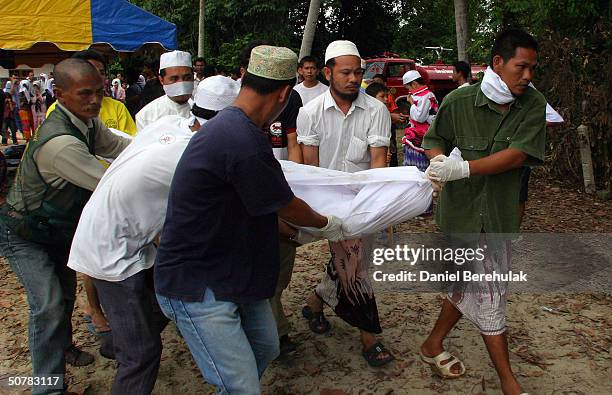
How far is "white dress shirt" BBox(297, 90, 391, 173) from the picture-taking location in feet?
11.8

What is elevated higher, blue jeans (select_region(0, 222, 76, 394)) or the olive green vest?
the olive green vest

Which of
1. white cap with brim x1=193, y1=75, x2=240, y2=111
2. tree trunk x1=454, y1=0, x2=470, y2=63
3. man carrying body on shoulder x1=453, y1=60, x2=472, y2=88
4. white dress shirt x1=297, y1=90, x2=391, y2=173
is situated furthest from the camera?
tree trunk x1=454, y1=0, x2=470, y2=63

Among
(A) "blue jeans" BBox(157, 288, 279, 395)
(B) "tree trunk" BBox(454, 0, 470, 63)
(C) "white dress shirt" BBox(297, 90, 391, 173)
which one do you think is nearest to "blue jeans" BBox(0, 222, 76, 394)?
(A) "blue jeans" BBox(157, 288, 279, 395)

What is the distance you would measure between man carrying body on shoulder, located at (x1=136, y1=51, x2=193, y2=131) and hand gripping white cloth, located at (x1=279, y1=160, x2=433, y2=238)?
1.62 metres

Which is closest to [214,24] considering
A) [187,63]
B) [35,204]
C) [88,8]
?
[88,8]

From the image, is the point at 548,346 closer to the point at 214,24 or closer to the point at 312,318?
the point at 312,318

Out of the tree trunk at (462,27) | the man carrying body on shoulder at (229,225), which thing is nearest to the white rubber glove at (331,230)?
the man carrying body on shoulder at (229,225)

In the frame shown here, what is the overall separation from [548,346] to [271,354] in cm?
222

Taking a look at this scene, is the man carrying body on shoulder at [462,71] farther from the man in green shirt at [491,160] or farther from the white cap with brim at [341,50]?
the man in green shirt at [491,160]

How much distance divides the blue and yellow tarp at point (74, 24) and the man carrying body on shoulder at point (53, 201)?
16.9 ft

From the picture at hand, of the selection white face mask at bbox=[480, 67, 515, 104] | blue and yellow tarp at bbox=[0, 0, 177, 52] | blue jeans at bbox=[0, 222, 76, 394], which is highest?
blue and yellow tarp at bbox=[0, 0, 177, 52]

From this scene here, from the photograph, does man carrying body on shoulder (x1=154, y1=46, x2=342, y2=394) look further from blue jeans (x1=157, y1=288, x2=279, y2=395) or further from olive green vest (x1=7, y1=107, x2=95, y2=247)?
olive green vest (x1=7, y1=107, x2=95, y2=247)

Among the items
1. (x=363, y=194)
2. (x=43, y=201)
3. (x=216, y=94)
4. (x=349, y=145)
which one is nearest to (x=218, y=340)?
(x=363, y=194)

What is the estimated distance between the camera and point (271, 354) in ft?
8.00
